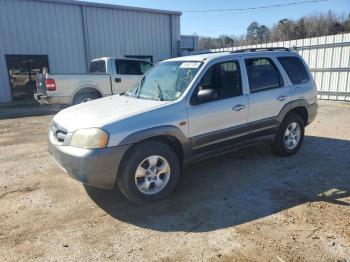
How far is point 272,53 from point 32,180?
180 inches

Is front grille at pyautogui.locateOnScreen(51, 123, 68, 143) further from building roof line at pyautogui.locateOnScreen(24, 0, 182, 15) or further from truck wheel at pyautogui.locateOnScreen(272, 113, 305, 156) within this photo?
building roof line at pyautogui.locateOnScreen(24, 0, 182, 15)

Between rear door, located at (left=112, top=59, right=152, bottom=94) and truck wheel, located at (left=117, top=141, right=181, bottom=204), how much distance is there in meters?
6.89

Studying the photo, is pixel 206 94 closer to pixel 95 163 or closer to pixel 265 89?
pixel 265 89

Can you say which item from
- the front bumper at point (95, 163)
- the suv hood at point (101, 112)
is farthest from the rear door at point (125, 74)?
the front bumper at point (95, 163)

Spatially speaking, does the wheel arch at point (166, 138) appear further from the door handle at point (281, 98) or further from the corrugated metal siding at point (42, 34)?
the corrugated metal siding at point (42, 34)

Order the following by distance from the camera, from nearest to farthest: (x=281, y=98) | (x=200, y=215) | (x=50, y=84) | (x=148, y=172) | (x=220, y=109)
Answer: (x=200, y=215) < (x=148, y=172) < (x=220, y=109) < (x=281, y=98) < (x=50, y=84)

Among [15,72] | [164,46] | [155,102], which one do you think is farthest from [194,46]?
[155,102]

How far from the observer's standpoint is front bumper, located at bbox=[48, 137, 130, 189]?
338cm

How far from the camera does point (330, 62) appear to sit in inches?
464

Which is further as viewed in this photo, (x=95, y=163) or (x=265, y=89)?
(x=265, y=89)

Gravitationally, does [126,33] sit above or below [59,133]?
above

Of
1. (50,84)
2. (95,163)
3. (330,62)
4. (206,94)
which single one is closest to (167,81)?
(206,94)

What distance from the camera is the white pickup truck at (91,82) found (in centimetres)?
923

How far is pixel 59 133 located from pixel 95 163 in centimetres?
88
